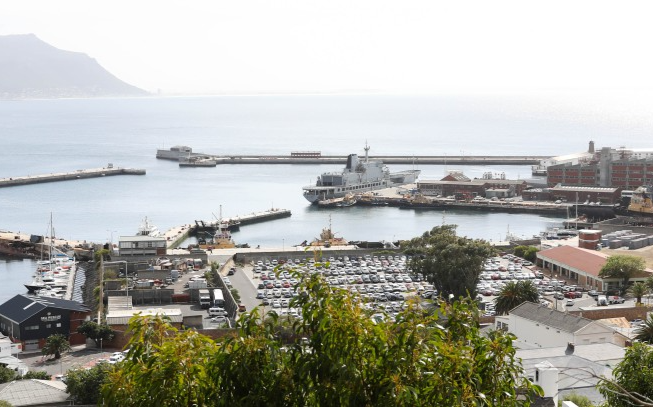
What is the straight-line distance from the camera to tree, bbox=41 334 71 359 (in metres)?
14.0

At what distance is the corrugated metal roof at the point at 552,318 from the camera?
12219 mm

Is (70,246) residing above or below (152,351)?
below

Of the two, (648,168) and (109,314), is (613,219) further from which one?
(109,314)

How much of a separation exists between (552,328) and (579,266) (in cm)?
727

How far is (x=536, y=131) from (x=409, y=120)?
2483cm

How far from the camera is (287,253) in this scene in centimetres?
2205

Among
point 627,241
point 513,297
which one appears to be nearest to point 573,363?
point 513,297

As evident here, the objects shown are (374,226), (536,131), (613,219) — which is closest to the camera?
(613,219)

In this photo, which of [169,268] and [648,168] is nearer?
[169,268]

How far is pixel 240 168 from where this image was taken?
173 ft

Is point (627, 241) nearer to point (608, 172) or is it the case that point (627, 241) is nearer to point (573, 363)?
point (573, 363)

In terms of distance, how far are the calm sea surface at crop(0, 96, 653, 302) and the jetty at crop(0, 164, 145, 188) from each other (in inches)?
40.7

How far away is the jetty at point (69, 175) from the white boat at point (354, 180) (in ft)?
42.6

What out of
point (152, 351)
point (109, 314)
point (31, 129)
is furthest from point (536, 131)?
point (152, 351)
